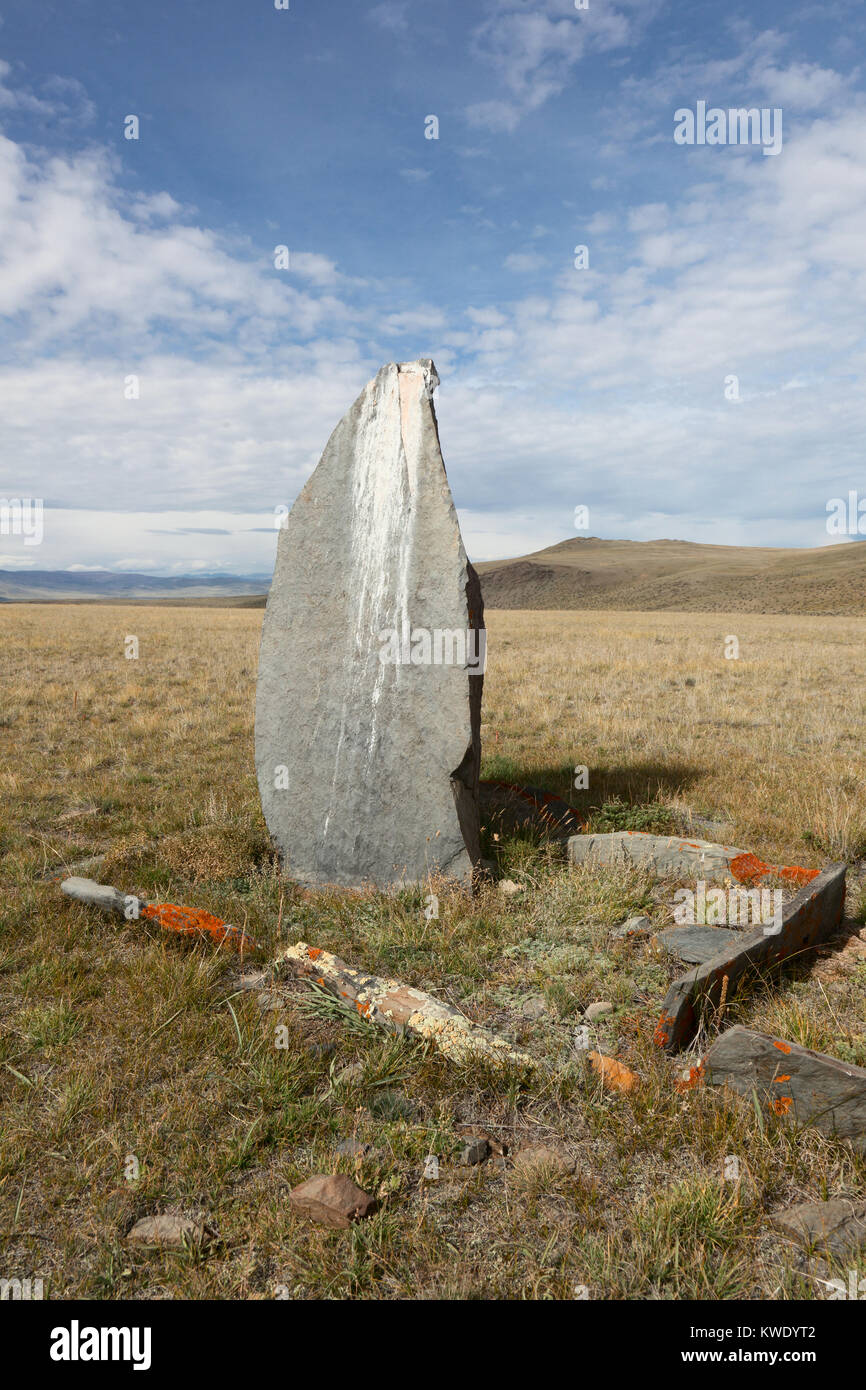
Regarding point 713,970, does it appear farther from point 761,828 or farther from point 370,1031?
point 761,828

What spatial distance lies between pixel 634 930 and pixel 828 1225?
2.06 metres

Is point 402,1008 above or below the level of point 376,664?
below

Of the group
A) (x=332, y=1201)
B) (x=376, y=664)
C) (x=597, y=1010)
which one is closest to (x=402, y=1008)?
(x=597, y=1010)

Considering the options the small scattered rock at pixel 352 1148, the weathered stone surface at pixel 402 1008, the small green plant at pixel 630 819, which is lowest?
the small scattered rock at pixel 352 1148

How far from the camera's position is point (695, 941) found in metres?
4.35

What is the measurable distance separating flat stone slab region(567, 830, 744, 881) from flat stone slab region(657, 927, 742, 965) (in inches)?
33.1

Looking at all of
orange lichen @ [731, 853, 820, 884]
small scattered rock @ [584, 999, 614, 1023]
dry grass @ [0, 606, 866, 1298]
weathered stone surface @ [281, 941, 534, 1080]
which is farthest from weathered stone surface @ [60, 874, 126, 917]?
orange lichen @ [731, 853, 820, 884]

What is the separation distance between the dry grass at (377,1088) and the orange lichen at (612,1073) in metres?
0.10

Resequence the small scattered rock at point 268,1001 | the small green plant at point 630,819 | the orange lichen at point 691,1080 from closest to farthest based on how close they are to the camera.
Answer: the orange lichen at point 691,1080
the small scattered rock at point 268,1001
the small green plant at point 630,819

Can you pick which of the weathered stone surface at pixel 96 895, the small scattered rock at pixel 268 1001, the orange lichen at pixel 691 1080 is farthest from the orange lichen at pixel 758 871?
the weathered stone surface at pixel 96 895

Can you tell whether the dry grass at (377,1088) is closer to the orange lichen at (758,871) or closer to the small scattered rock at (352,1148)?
the small scattered rock at (352,1148)

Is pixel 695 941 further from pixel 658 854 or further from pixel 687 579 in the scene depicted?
pixel 687 579

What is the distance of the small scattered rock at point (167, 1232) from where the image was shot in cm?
259

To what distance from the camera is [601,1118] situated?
10.2ft
